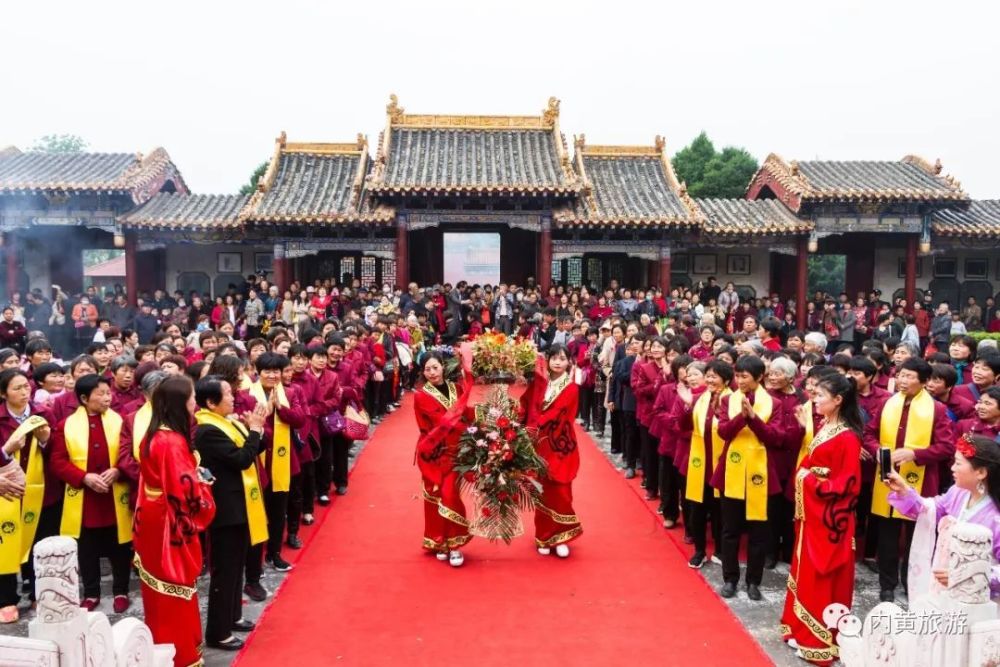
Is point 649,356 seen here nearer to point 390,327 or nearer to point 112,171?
point 390,327

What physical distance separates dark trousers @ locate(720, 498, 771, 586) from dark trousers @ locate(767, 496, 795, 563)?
0.65 metres

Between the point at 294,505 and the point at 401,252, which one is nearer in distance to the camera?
the point at 294,505

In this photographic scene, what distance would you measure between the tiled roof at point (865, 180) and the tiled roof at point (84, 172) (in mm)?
13913

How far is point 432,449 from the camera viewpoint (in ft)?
19.7

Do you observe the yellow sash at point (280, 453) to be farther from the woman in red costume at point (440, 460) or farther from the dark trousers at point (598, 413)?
the dark trousers at point (598, 413)

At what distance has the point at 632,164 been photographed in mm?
19203

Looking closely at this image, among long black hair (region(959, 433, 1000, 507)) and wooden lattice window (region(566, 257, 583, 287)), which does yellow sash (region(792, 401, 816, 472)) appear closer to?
long black hair (region(959, 433, 1000, 507))

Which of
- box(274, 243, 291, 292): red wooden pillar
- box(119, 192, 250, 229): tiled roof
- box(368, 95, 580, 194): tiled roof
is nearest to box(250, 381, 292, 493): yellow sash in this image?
box(368, 95, 580, 194): tiled roof

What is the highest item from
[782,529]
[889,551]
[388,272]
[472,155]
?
[472,155]

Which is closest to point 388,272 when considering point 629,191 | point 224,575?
point 629,191

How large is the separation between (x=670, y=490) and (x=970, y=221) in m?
14.2

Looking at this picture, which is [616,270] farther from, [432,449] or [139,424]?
[139,424]

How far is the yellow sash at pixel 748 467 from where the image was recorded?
528 cm

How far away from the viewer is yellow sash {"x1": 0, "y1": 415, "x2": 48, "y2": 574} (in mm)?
4914
